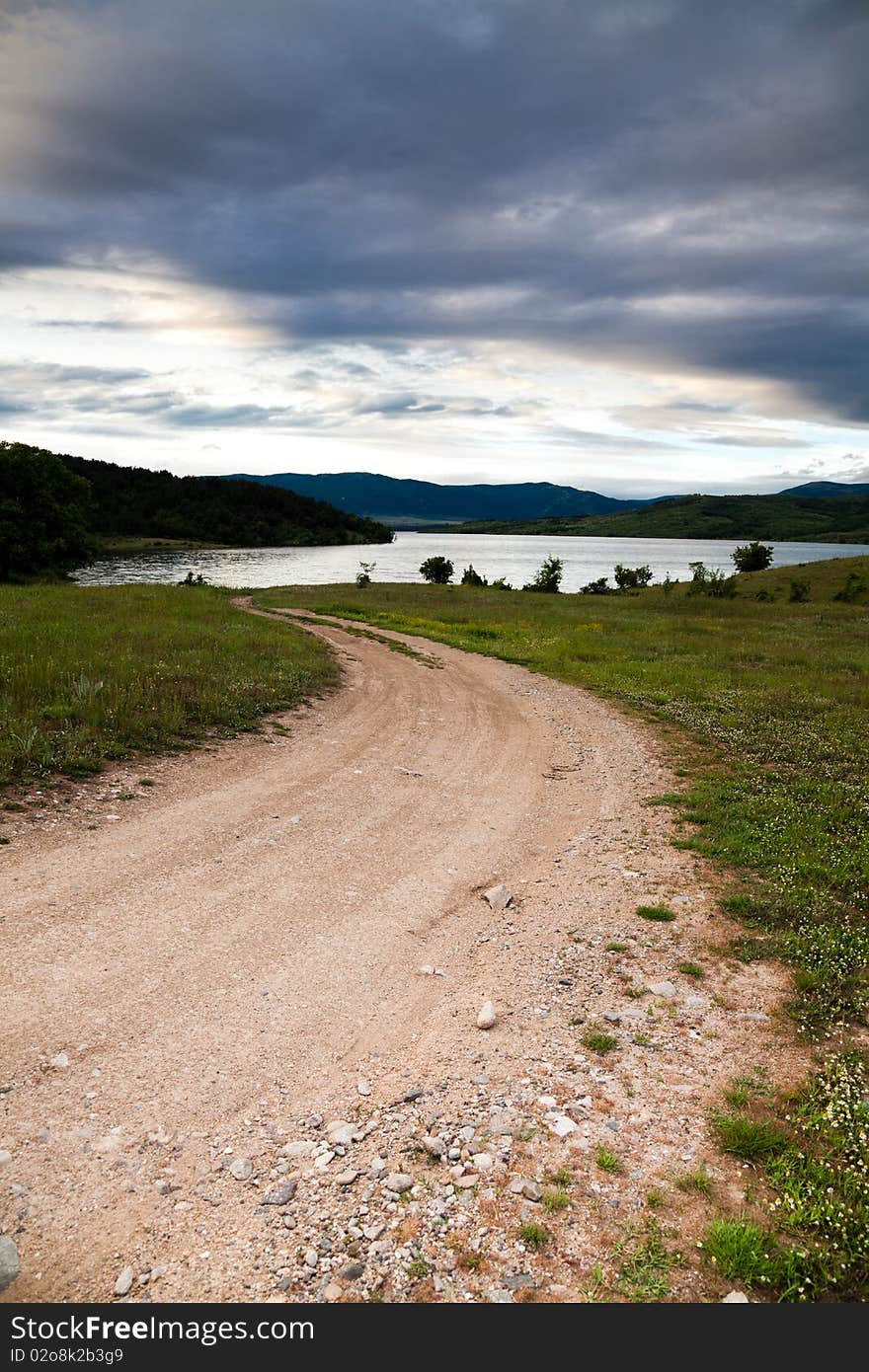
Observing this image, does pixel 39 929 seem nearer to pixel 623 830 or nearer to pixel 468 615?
pixel 623 830

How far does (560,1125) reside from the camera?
16.8 ft

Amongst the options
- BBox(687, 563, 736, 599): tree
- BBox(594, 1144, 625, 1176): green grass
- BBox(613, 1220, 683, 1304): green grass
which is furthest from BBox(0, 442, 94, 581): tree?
BBox(613, 1220, 683, 1304): green grass

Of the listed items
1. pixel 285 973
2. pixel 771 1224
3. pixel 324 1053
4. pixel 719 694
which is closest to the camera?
pixel 771 1224

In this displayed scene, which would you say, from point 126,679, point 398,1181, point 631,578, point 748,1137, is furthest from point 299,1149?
point 631,578

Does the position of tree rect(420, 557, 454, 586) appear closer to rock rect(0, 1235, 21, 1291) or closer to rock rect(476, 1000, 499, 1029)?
rock rect(476, 1000, 499, 1029)

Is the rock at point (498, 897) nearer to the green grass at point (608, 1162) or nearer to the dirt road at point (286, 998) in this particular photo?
the dirt road at point (286, 998)

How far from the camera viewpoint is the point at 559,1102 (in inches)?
211

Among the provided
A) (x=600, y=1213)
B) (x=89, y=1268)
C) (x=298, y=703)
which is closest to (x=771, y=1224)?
(x=600, y=1213)

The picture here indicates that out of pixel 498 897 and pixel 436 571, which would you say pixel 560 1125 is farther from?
pixel 436 571

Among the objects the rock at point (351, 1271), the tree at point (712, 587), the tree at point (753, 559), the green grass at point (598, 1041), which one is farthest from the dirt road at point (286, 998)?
the tree at point (753, 559)

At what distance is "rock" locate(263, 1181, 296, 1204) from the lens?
4453 mm

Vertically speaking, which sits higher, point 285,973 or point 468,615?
point 468,615

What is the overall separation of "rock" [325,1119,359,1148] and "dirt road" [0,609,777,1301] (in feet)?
0.21
